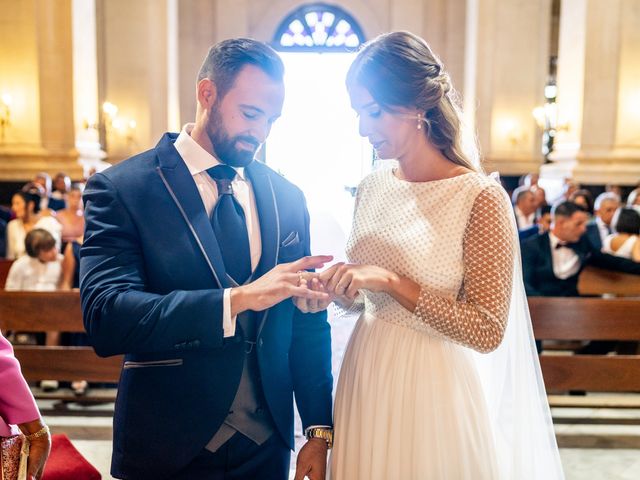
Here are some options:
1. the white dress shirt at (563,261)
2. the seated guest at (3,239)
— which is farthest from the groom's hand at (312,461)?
the seated guest at (3,239)

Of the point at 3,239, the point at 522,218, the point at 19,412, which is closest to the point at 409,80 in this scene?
the point at 19,412

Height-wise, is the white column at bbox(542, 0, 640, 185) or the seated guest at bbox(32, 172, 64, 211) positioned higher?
the white column at bbox(542, 0, 640, 185)

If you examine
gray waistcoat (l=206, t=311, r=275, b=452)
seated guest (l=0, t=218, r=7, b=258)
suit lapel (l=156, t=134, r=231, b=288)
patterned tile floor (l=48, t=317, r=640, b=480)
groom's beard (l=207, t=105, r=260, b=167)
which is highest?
groom's beard (l=207, t=105, r=260, b=167)

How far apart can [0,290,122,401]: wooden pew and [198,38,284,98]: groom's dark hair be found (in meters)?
2.77

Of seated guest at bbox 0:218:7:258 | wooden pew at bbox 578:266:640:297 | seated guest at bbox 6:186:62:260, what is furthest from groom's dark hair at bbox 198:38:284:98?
seated guest at bbox 0:218:7:258

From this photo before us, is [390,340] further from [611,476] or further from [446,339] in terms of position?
[611,476]

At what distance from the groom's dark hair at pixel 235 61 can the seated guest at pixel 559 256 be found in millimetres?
4051

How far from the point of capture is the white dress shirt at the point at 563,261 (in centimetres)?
529

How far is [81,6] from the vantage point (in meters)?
11.3

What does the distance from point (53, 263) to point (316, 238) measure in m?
2.76

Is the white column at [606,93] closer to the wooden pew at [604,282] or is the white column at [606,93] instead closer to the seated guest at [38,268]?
the wooden pew at [604,282]

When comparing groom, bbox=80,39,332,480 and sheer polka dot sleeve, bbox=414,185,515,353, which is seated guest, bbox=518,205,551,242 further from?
groom, bbox=80,39,332,480

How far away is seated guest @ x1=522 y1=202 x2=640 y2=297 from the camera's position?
5.25 meters

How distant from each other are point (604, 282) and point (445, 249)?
14.1 feet
